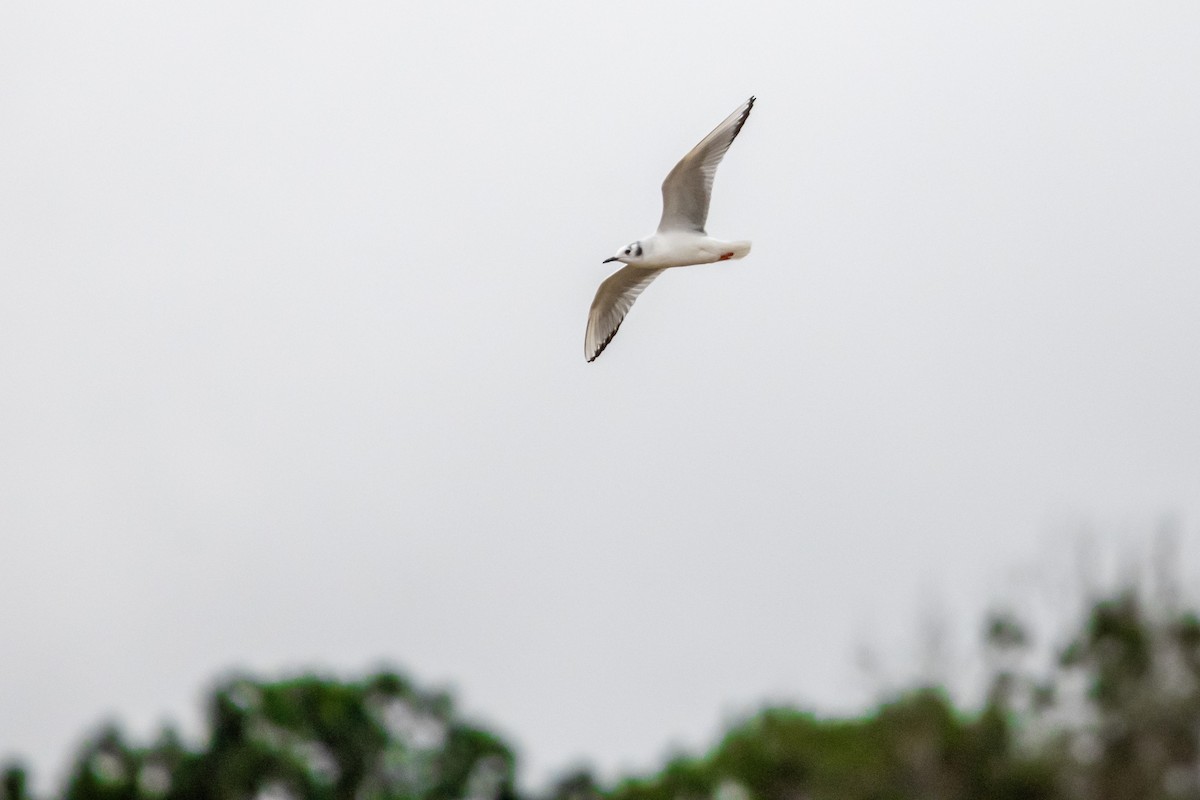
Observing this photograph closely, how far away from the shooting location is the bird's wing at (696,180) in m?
14.4

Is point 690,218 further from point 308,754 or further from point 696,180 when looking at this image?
point 308,754

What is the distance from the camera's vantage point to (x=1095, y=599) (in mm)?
24969

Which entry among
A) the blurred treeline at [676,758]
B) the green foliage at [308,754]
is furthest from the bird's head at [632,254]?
the green foliage at [308,754]

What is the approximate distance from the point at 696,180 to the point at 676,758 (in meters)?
26.4

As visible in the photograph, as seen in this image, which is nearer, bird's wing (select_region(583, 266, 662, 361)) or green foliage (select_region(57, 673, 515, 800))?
bird's wing (select_region(583, 266, 662, 361))

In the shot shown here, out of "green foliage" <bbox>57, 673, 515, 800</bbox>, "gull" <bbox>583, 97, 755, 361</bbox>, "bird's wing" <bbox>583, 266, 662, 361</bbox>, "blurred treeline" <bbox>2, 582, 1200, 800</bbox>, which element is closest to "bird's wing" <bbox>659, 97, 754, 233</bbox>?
"gull" <bbox>583, 97, 755, 361</bbox>

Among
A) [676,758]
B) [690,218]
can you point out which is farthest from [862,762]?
[690,218]

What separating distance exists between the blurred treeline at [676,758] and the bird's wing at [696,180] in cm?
1360

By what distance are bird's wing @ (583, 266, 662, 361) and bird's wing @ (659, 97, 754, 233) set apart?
3.29 feet

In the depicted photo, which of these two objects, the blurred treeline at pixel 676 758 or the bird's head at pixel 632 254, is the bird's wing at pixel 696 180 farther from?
the blurred treeline at pixel 676 758

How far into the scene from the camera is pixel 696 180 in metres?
14.6

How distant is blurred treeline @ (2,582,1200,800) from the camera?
94.0 feet

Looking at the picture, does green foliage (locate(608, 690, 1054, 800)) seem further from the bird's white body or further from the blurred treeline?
the bird's white body

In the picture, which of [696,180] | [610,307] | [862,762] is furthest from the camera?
[862,762]
